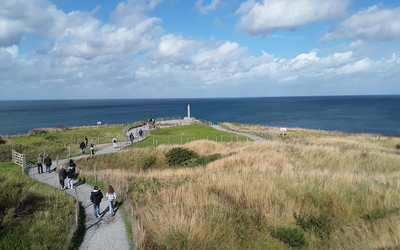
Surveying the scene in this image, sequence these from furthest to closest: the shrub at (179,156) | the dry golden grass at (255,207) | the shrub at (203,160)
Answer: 1. the shrub at (179,156)
2. the shrub at (203,160)
3. the dry golden grass at (255,207)

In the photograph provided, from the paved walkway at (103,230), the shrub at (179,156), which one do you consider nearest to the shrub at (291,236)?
the paved walkway at (103,230)

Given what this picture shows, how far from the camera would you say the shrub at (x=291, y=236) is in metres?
9.40

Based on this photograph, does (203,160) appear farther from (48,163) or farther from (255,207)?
(255,207)

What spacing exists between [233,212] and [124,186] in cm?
741

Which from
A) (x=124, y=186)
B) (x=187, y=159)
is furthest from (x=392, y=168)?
(x=124, y=186)

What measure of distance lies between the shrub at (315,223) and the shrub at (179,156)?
49.7 ft

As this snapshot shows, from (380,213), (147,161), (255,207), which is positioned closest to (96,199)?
(255,207)

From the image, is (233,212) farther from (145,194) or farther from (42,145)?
(42,145)

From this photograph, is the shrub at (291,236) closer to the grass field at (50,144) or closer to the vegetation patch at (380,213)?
the vegetation patch at (380,213)

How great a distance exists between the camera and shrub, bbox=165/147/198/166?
25191 mm

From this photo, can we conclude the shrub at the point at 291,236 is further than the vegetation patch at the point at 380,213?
No

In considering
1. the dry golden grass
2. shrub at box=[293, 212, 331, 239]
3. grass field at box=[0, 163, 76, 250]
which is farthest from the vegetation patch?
grass field at box=[0, 163, 76, 250]

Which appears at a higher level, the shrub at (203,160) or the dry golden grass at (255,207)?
the dry golden grass at (255,207)

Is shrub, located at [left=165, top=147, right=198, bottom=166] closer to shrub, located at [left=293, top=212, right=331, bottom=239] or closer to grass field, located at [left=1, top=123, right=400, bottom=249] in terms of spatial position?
grass field, located at [left=1, top=123, right=400, bottom=249]
